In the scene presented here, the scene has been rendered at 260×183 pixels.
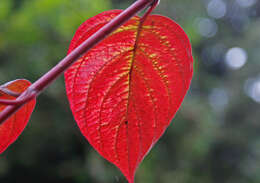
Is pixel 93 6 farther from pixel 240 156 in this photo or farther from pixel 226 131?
pixel 240 156

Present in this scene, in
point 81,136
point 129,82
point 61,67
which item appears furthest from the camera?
point 81,136

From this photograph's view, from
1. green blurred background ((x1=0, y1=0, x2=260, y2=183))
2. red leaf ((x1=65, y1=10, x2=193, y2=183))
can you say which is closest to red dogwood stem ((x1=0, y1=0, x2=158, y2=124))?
red leaf ((x1=65, y1=10, x2=193, y2=183))

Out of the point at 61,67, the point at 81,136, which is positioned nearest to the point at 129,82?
the point at 61,67

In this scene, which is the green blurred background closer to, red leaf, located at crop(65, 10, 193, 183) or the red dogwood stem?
red leaf, located at crop(65, 10, 193, 183)

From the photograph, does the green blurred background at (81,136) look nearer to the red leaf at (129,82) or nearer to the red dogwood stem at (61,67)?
the red leaf at (129,82)

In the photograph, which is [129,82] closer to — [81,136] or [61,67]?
[61,67]

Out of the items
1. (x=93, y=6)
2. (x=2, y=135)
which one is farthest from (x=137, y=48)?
(x=93, y=6)
